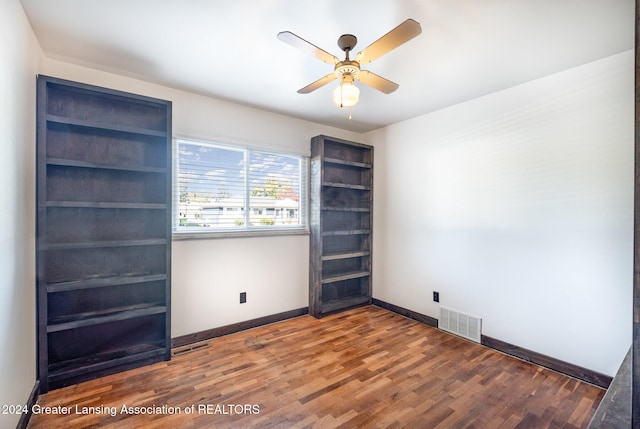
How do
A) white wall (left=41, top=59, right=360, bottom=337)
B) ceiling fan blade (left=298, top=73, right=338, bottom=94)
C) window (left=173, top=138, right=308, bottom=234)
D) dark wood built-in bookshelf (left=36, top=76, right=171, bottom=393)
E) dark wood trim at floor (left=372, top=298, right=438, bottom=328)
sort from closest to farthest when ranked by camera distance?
ceiling fan blade (left=298, top=73, right=338, bottom=94) → dark wood built-in bookshelf (left=36, top=76, right=171, bottom=393) → white wall (left=41, top=59, right=360, bottom=337) → window (left=173, top=138, right=308, bottom=234) → dark wood trim at floor (left=372, top=298, right=438, bottom=328)

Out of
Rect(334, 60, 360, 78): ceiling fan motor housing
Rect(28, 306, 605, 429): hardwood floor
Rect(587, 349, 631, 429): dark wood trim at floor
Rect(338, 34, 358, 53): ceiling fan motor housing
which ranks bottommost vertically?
Rect(28, 306, 605, 429): hardwood floor

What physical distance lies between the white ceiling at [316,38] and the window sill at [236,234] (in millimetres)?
1432

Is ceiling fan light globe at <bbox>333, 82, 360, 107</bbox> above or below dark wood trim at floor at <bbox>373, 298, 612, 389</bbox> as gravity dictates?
above

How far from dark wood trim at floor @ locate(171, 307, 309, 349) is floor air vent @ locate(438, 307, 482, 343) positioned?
1.64 meters

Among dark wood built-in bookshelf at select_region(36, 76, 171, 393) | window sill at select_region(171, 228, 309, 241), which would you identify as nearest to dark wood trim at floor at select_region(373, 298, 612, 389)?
window sill at select_region(171, 228, 309, 241)

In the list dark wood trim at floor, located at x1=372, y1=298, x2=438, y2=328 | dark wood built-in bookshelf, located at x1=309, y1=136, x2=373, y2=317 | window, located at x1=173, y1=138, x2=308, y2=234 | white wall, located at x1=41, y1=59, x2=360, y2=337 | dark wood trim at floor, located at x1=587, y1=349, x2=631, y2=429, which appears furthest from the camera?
dark wood built-in bookshelf, located at x1=309, y1=136, x2=373, y2=317

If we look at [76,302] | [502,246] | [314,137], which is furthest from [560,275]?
[76,302]

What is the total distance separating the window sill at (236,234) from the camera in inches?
110

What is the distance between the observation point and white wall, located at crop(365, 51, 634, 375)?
2131 millimetres

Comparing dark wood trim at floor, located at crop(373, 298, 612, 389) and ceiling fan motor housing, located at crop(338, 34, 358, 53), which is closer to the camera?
ceiling fan motor housing, located at crop(338, 34, 358, 53)

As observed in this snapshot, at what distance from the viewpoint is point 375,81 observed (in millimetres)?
1974

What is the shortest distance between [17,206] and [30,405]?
1.27 metres

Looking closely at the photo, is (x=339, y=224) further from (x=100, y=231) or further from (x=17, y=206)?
(x=17, y=206)

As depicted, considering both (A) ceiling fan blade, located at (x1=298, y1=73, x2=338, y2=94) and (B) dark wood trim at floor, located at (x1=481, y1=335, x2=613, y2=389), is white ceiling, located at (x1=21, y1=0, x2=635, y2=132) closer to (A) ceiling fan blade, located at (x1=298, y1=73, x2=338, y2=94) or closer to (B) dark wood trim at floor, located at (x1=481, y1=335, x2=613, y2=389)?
(A) ceiling fan blade, located at (x1=298, y1=73, x2=338, y2=94)
